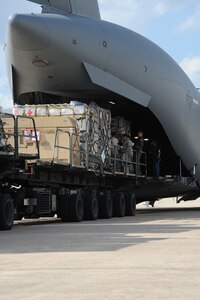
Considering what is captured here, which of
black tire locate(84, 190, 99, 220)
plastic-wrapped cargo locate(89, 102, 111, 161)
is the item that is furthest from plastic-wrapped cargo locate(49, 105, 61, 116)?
black tire locate(84, 190, 99, 220)

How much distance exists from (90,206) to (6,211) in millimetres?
5070

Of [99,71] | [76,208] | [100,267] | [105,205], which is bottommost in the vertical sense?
[100,267]

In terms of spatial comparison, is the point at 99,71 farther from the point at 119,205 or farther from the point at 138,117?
the point at 119,205

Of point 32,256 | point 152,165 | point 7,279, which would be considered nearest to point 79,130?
point 152,165

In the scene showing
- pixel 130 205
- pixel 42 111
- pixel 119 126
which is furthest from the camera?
pixel 119 126

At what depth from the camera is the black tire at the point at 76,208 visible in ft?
59.0

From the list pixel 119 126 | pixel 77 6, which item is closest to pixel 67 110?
pixel 77 6

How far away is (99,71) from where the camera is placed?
21.0 metres

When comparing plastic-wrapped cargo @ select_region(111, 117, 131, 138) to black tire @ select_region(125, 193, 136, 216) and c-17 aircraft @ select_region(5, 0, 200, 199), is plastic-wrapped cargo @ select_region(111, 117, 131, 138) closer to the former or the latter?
c-17 aircraft @ select_region(5, 0, 200, 199)

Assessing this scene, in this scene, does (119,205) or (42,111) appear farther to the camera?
(119,205)

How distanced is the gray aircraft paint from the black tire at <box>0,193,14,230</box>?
20.8 feet

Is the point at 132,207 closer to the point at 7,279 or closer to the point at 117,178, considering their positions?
the point at 117,178

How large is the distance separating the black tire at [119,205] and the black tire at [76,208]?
2.97m

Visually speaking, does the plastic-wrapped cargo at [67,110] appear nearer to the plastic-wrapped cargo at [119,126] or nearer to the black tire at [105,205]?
the black tire at [105,205]
